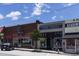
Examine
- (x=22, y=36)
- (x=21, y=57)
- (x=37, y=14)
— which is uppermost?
(x=37, y=14)

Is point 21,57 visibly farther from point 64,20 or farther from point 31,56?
point 64,20

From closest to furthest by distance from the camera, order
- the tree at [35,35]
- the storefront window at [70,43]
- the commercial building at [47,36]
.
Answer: the tree at [35,35]
the commercial building at [47,36]
the storefront window at [70,43]

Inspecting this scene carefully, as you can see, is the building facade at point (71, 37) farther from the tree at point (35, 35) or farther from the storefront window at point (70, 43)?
the tree at point (35, 35)

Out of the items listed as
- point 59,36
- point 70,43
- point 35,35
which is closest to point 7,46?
point 35,35

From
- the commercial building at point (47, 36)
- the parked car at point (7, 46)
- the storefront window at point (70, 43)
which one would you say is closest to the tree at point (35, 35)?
the commercial building at point (47, 36)

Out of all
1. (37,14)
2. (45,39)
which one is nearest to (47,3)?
(37,14)

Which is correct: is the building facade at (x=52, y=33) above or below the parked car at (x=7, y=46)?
above

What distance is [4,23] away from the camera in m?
7.58

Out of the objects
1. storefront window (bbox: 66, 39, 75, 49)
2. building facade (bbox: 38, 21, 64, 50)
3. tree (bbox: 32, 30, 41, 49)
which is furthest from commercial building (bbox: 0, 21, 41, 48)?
storefront window (bbox: 66, 39, 75, 49)

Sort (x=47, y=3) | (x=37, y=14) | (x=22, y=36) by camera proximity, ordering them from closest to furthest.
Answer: (x=47, y=3) → (x=37, y=14) → (x=22, y=36)

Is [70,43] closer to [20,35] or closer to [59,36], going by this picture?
[59,36]

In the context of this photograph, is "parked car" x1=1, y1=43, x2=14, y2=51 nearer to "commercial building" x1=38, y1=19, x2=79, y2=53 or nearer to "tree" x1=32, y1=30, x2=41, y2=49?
"tree" x1=32, y1=30, x2=41, y2=49

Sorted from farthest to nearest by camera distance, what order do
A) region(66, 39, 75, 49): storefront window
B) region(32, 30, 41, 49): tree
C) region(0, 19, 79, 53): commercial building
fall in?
1. region(66, 39, 75, 49): storefront window
2. region(0, 19, 79, 53): commercial building
3. region(32, 30, 41, 49): tree

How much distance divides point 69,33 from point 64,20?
54cm
